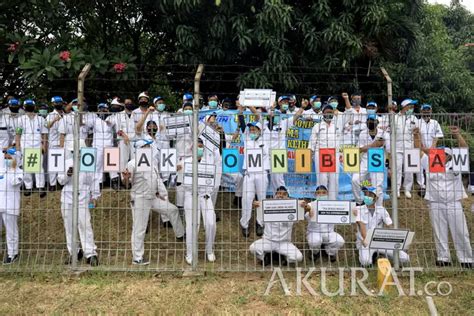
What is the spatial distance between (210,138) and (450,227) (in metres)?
3.61

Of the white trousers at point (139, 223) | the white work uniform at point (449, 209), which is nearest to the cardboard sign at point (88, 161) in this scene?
the white trousers at point (139, 223)

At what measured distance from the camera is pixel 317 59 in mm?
9430

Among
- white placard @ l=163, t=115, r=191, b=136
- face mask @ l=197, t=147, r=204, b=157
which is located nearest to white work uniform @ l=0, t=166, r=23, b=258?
white placard @ l=163, t=115, r=191, b=136

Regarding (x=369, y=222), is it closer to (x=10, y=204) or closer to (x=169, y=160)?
(x=169, y=160)

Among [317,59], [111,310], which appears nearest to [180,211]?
[111,310]

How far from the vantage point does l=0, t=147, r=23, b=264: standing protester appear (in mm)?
6652

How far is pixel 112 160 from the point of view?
19.3ft

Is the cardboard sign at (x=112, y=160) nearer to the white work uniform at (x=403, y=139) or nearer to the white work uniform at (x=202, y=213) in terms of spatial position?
the white work uniform at (x=202, y=213)

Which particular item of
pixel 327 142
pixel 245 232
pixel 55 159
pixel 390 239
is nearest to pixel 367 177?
pixel 327 142

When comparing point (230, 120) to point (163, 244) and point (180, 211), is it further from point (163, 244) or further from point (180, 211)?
point (163, 244)

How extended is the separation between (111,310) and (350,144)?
4598 mm

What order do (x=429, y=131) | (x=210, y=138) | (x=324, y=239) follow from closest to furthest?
(x=324, y=239), (x=210, y=138), (x=429, y=131)

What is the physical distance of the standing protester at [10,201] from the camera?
6652mm

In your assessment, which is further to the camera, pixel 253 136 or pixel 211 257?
pixel 253 136
